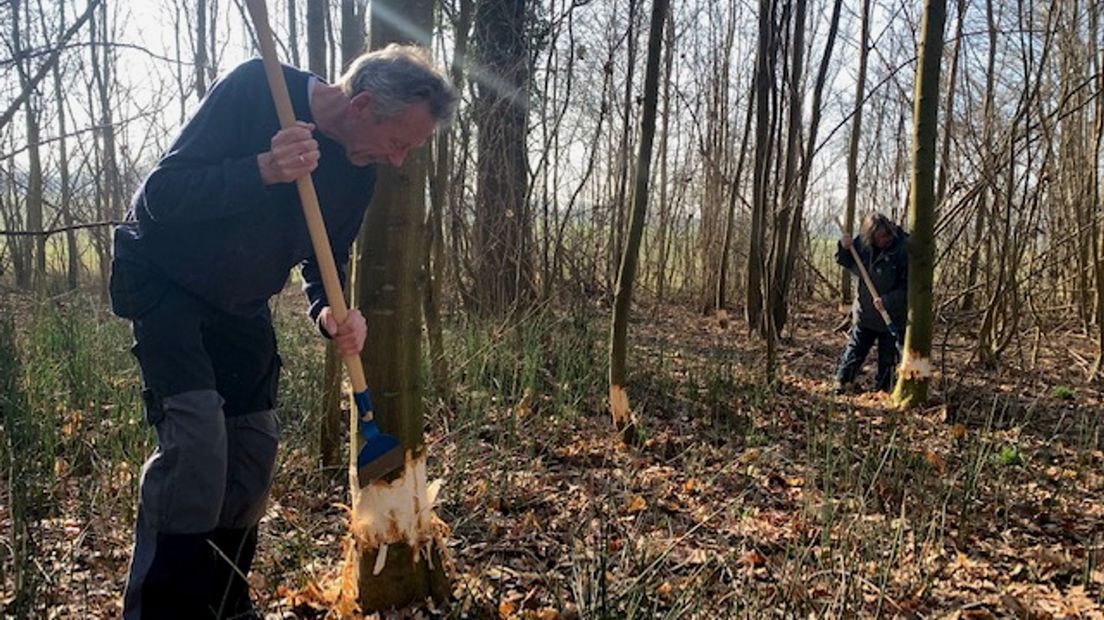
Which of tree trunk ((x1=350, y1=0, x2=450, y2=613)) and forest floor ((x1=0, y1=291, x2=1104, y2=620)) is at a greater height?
tree trunk ((x1=350, y1=0, x2=450, y2=613))

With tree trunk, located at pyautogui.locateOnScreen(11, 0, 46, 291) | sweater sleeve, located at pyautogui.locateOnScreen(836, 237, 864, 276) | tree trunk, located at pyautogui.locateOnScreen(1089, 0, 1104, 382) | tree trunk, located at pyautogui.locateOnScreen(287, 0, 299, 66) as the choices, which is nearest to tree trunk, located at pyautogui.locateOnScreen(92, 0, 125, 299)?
tree trunk, located at pyautogui.locateOnScreen(11, 0, 46, 291)

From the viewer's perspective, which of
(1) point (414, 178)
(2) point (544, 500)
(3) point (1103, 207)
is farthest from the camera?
(3) point (1103, 207)

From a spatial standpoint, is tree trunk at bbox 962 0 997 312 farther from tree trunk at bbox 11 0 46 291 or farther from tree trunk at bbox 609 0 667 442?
tree trunk at bbox 11 0 46 291

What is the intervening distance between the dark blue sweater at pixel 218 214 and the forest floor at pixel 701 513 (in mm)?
836

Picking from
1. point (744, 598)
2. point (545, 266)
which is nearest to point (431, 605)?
point (744, 598)

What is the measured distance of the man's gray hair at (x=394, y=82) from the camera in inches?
70.4

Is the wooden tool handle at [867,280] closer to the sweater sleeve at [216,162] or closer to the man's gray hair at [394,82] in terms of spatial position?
the man's gray hair at [394,82]

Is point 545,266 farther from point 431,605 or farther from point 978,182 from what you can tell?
point 431,605

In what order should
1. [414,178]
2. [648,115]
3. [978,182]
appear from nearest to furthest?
[414,178] → [648,115] → [978,182]

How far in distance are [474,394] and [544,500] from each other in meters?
1.00

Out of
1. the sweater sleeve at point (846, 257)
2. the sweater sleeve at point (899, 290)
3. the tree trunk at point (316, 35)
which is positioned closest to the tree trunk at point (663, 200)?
the sweater sleeve at point (846, 257)

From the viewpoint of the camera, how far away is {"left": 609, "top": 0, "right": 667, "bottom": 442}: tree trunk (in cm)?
366

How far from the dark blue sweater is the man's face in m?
0.15

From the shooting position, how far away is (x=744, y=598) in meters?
1.91
